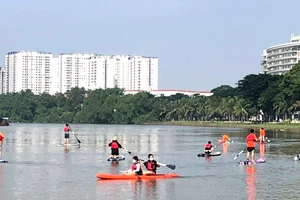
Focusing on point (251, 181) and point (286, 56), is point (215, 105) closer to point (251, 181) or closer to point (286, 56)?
point (286, 56)

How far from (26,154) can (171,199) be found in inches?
832

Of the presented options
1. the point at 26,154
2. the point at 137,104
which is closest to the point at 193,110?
the point at 137,104

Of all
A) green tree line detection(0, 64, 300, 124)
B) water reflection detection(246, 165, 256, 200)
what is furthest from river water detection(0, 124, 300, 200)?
green tree line detection(0, 64, 300, 124)

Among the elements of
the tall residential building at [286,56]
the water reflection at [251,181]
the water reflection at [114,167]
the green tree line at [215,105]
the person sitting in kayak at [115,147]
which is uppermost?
→ the tall residential building at [286,56]

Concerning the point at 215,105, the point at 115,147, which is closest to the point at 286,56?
the point at 215,105

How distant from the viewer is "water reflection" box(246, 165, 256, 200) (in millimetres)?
20891

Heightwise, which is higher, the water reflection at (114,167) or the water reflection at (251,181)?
the water reflection at (114,167)

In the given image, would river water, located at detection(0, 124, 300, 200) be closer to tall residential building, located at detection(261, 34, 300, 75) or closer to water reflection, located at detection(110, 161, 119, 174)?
water reflection, located at detection(110, 161, 119, 174)

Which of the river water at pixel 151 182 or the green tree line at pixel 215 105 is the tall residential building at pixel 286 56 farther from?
the river water at pixel 151 182

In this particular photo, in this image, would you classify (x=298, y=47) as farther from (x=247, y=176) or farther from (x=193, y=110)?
(x=247, y=176)

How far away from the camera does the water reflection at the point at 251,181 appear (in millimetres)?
20891

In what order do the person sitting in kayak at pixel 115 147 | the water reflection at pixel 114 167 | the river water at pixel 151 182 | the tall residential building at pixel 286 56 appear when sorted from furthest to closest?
the tall residential building at pixel 286 56, the person sitting in kayak at pixel 115 147, the water reflection at pixel 114 167, the river water at pixel 151 182

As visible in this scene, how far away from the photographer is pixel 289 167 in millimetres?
30734

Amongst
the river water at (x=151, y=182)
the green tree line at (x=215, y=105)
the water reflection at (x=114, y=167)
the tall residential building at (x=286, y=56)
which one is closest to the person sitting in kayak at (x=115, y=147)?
the river water at (x=151, y=182)
